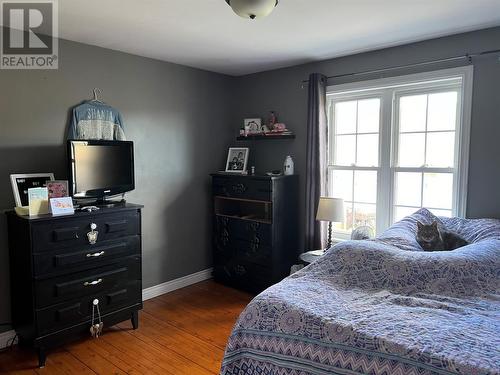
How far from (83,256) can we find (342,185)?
241cm

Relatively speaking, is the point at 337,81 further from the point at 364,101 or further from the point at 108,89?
the point at 108,89

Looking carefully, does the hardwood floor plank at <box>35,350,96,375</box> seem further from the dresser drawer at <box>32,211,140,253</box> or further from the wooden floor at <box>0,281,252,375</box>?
the dresser drawer at <box>32,211,140,253</box>

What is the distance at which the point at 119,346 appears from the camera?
2744 mm

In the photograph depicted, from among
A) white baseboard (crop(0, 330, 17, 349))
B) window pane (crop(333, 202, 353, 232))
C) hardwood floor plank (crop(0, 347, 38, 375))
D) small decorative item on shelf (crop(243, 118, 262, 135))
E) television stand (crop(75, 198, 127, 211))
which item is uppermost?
small decorative item on shelf (crop(243, 118, 262, 135))

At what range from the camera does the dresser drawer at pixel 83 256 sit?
2455mm

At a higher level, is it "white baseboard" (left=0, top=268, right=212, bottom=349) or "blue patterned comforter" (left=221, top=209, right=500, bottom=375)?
"blue patterned comforter" (left=221, top=209, right=500, bottom=375)

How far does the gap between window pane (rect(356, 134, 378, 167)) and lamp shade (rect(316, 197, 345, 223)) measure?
1.69 feet

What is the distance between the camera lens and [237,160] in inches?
163

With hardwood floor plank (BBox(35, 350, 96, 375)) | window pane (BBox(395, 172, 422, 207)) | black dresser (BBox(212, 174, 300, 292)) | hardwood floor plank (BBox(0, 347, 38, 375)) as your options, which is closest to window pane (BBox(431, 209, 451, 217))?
window pane (BBox(395, 172, 422, 207))

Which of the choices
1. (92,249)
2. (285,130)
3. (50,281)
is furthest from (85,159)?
(285,130)

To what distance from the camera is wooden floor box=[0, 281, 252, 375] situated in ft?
8.05

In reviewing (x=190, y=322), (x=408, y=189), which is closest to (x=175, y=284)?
(x=190, y=322)

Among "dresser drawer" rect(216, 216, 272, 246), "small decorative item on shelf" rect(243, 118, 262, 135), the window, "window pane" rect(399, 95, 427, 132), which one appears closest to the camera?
the window

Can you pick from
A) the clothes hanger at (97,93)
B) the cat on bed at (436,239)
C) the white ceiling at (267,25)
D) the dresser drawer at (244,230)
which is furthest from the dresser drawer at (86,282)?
the cat on bed at (436,239)
